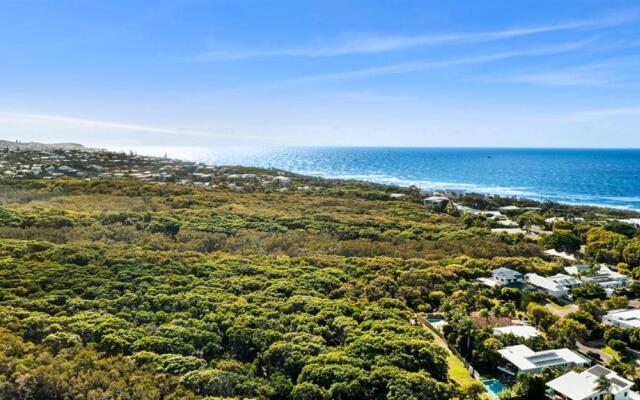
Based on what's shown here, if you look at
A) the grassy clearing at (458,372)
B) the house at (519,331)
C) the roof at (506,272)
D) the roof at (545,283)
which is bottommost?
the grassy clearing at (458,372)

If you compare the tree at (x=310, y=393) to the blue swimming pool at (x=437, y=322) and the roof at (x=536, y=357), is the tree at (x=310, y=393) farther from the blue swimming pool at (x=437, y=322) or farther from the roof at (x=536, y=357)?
the blue swimming pool at (x=437, y=322)

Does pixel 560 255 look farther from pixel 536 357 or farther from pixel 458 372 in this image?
pixel 458 372

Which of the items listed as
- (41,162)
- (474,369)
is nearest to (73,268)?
(474,369)

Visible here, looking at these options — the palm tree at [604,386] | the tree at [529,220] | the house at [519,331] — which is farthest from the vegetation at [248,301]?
the tree at [529,220]

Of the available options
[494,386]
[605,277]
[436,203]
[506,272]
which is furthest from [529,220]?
[494,386]

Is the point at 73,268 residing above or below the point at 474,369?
above

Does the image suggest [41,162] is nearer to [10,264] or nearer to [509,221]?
[10,264]

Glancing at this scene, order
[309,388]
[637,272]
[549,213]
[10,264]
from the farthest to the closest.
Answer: [549,213], [637,272], [10,264], [309,388]
